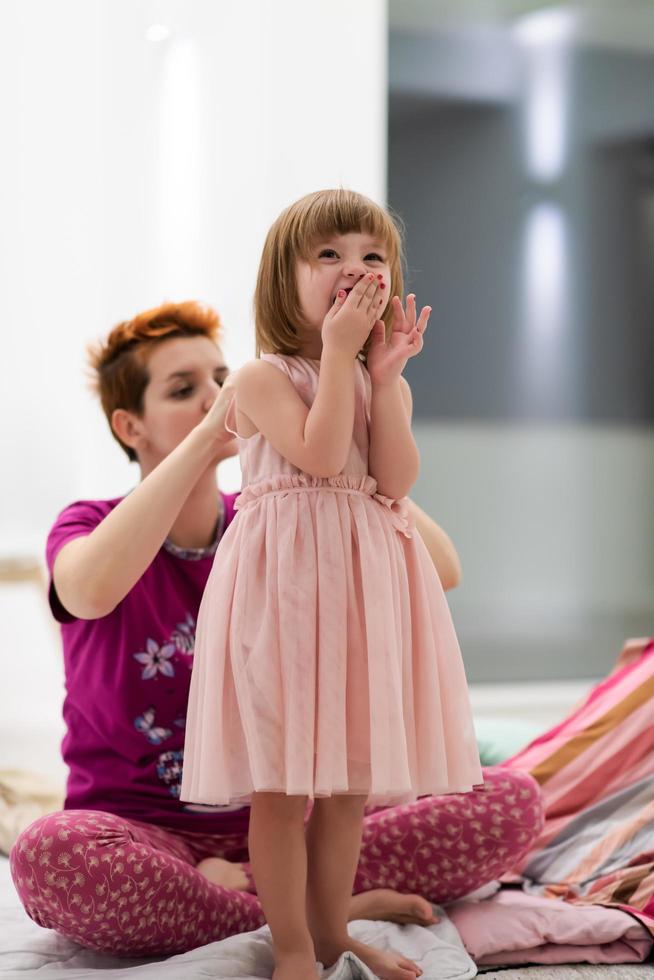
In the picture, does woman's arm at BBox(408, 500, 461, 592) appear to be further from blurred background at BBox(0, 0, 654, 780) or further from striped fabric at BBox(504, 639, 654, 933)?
blurred background at BBox(0, 0, 654, 780)

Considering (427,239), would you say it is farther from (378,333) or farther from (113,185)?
(378,333)

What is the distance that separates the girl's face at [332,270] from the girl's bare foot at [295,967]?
1.89 ft

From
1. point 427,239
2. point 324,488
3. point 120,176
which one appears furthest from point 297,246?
point 427,239

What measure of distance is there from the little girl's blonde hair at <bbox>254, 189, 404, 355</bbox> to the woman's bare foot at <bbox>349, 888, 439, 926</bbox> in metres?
0.61

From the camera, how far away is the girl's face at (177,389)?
4.76 ft

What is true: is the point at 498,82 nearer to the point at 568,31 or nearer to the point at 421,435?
the point at 568,31

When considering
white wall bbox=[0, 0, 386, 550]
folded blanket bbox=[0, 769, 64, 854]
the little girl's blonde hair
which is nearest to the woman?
the little girl's blonde hair

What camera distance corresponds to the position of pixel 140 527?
1.27 m

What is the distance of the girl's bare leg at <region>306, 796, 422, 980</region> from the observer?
3.69 ft

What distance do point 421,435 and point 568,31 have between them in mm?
1320

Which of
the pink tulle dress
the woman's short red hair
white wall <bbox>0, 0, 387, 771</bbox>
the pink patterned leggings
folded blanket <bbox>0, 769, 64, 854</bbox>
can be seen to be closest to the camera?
the pink tulle dress

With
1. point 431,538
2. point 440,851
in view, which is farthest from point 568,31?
point 440,851

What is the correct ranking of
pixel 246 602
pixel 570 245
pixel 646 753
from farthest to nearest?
pixel 570 245 → pixel 646 753 → pixel 246 602

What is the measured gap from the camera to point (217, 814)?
138 centimetres
